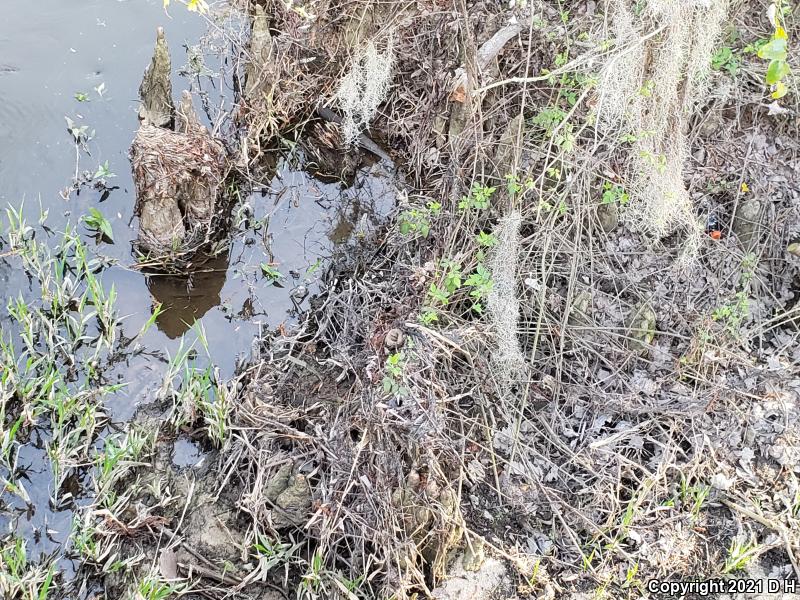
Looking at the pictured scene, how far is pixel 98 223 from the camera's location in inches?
159

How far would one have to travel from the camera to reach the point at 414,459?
2918 mm

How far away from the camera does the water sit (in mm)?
3824

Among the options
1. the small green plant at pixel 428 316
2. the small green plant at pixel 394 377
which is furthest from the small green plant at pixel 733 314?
the small green plant at pixel 394 377

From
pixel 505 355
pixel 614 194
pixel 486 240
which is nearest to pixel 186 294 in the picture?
pixel 486 240

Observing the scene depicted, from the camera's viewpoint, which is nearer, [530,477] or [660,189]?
[530,477]

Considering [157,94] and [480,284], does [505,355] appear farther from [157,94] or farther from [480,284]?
[157,94]

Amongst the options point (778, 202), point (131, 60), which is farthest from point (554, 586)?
point (131, 60)

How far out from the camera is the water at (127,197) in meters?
3.82

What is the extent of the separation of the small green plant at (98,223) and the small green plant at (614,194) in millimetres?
3288

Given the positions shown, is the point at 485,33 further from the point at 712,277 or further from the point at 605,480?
the point at 605,480

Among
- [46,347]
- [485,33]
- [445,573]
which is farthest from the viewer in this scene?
[485,33]

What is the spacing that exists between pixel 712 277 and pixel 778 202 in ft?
2.53

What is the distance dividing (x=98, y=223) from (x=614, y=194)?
11.3 ft

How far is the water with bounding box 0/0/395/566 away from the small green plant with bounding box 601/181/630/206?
5.24 ft
